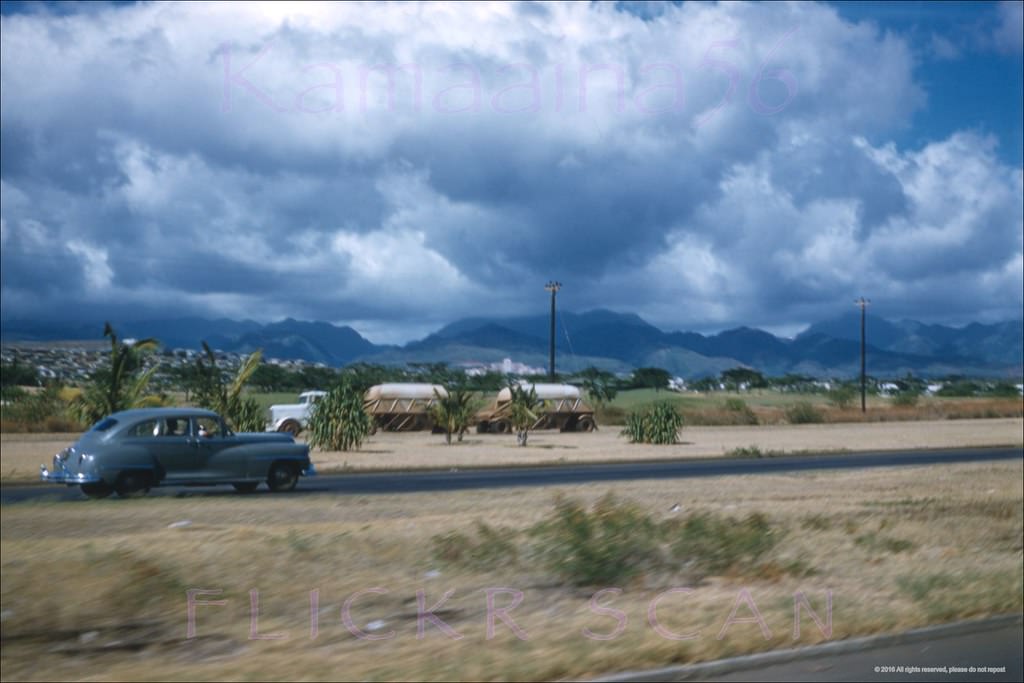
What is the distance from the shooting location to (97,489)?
1945 cm

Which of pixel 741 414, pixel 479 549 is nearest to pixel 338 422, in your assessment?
pixel 479 549

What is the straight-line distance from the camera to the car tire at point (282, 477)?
21.7 metres

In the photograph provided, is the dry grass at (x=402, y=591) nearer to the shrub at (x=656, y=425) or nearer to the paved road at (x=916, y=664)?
the paved road at (x=916, y=664)

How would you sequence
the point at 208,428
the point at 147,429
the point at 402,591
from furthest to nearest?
the point at 208,428, the point at 147,429, the point at 402,591

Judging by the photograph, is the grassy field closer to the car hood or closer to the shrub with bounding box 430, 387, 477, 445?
the shrub with bounding box 430, 387, 477, 445

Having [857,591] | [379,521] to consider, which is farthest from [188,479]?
[857,591]

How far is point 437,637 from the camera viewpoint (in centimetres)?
902

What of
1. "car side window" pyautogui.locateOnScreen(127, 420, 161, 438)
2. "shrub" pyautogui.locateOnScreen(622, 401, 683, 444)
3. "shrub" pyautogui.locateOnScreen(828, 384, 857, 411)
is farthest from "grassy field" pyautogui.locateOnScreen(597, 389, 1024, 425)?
"car side window" pyautogui.locateOnScreen(127, 420, 161, 438)

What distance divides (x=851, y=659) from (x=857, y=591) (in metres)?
2.55

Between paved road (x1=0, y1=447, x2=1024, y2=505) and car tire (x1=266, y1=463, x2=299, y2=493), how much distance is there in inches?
13.0

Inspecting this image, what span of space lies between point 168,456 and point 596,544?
10.9 metres

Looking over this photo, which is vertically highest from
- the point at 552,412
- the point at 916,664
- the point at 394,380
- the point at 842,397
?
the point at 394,380

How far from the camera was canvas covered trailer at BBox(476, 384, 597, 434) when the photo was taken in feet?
174

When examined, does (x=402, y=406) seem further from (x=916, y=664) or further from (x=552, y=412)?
(x=916, y=664)
